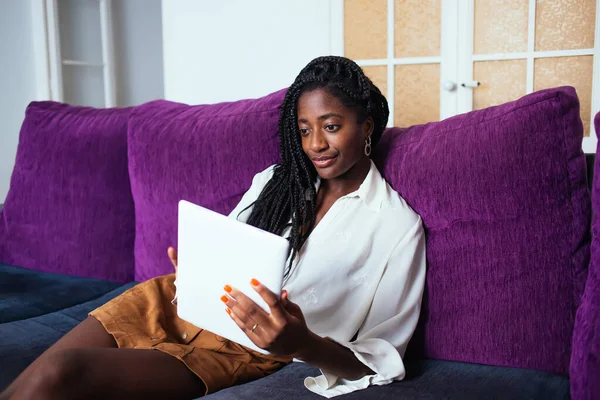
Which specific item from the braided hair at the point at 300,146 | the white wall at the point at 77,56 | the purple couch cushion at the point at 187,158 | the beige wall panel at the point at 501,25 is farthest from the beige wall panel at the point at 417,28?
the white wall at the point at 77,56

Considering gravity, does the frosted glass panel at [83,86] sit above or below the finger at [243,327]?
above

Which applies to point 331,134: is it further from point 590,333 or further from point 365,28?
point 365,28

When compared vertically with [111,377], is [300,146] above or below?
above

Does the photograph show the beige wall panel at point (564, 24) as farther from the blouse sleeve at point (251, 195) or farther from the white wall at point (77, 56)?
the white wall at point (77, 56)

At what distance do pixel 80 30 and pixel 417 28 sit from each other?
2235 millimetres

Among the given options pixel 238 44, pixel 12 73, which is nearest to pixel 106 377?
pixel 238 44

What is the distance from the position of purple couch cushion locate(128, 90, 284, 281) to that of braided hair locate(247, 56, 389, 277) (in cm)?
12

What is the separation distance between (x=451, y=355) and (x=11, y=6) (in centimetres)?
332

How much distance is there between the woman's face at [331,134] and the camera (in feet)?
4.70

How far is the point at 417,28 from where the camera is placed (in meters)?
3.00

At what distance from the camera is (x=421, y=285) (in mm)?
1347

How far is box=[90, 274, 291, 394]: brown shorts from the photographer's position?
1.29 m

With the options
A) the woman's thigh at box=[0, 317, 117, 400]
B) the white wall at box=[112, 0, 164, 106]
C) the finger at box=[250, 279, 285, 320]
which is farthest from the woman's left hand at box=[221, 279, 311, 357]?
the white wall at box=[112, 0, 164, 106]

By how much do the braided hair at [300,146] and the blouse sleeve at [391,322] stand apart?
0.23 m
